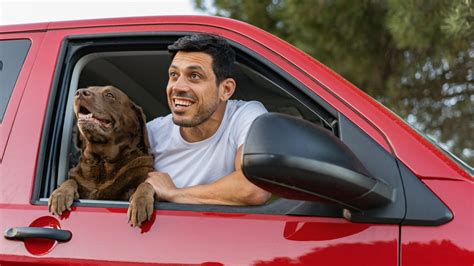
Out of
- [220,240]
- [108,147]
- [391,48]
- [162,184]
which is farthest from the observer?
[391,48]

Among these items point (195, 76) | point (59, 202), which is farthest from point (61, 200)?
point (195, 76)

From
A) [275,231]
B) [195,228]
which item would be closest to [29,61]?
[195,228]

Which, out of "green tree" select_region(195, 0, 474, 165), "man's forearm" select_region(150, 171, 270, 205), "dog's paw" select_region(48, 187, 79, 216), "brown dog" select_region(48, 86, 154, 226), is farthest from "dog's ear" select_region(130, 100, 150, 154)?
"green tree" select_region(195, 0, 474, 165)

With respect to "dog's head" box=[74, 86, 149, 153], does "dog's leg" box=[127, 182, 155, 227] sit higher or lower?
lower

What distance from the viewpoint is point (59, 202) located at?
2.29 m

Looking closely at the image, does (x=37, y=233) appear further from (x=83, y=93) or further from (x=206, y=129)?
(x=206, y=129)

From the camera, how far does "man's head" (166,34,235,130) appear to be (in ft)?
8.43

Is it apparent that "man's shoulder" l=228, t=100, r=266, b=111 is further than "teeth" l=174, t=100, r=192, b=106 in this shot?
Yes

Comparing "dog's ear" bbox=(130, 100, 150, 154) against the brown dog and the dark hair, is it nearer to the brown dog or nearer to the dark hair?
the brown dog

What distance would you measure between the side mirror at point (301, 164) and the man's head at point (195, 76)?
2.65 feet

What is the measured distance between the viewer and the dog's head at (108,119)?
107 inches

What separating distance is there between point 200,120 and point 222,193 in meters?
0.41

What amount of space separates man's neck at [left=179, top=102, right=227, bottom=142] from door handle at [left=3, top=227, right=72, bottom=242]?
2.44 feet

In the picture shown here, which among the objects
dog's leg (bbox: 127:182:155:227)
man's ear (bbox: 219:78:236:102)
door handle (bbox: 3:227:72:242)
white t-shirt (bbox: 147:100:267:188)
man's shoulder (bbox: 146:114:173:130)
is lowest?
door handle (bbox: 3:227:72:242)
